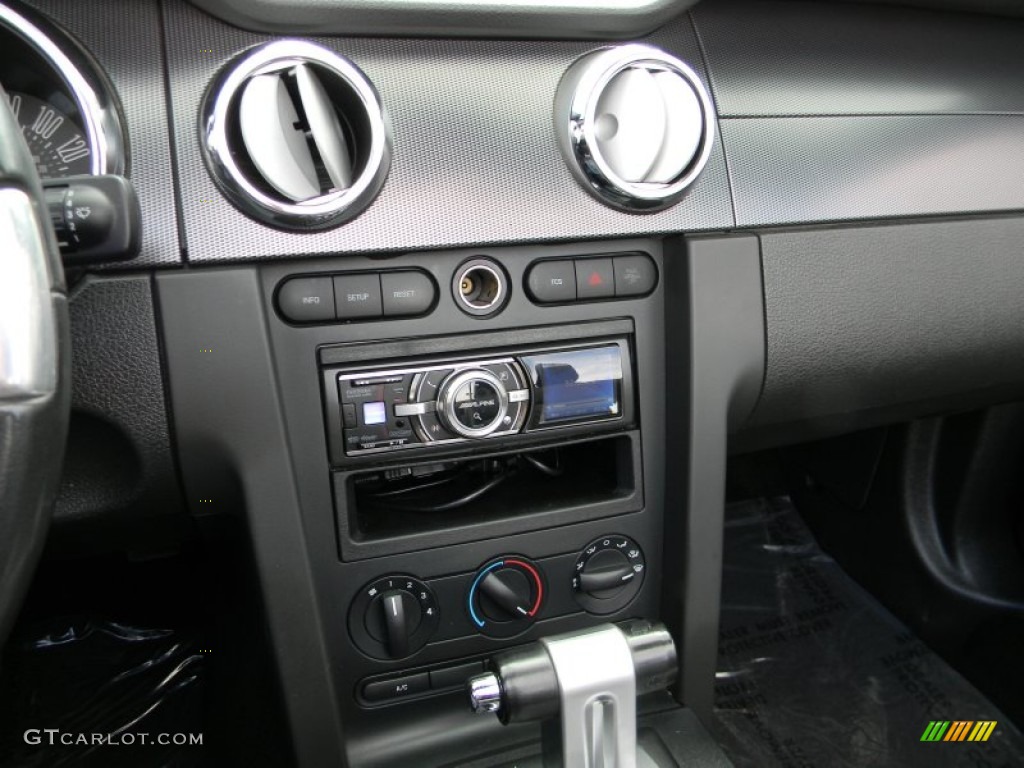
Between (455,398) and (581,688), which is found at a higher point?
(455,398)

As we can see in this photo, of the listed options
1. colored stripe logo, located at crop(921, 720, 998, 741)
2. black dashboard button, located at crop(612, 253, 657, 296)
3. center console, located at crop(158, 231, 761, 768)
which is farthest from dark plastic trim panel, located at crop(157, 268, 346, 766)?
colored stripe logo, located at crop(921, 720, 998, 741)

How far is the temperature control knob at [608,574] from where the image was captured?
82 centimetres

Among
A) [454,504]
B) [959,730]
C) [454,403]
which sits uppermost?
[454,403]

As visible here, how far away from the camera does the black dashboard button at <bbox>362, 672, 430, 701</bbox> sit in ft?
2.59

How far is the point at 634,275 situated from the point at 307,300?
31 cm

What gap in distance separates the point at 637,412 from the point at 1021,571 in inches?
35.8

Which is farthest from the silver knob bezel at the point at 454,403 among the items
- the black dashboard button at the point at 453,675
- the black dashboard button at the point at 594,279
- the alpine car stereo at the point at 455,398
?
the black dashboard button at the point at 453,675

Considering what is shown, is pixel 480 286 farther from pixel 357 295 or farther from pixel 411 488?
pixel 411 488

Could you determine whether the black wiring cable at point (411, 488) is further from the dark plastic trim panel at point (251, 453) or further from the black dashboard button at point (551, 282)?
the black dashboard button at point (551, 282)

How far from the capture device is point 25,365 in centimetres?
40

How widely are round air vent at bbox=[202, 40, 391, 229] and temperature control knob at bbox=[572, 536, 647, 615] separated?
414 millimetres

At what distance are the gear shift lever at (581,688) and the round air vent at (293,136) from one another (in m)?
0.39

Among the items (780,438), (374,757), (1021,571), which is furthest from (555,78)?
(1021,571)

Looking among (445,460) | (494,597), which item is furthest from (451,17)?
(494,597)
